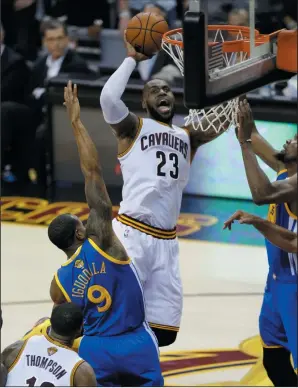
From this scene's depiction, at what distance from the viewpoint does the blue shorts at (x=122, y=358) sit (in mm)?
6238

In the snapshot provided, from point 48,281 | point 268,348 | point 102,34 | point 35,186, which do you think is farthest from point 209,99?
point 102,34

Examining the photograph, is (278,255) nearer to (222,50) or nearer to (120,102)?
(222,50)

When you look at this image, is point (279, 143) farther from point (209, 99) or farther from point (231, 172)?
point (209, 99)

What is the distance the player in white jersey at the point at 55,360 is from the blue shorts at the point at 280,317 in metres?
1.21

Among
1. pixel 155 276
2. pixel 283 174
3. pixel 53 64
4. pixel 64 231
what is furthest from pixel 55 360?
pixel 53 64

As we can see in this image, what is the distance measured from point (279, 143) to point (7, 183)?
343cm

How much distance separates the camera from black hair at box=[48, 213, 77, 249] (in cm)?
623

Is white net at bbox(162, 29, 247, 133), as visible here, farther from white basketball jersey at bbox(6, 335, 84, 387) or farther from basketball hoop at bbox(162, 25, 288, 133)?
white basketball jersey at bbox(6, 335, 84, 387)

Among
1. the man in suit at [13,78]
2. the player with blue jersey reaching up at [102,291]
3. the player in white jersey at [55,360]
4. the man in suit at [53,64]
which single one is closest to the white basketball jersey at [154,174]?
the player with blue jersey reaching up at [102,291]

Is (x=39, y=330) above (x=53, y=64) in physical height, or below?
below

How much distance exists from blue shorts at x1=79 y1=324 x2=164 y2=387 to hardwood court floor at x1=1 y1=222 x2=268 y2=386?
1.34 m

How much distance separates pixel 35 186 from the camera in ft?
41.7

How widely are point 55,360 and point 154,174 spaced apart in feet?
6.02

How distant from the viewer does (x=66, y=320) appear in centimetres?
558
